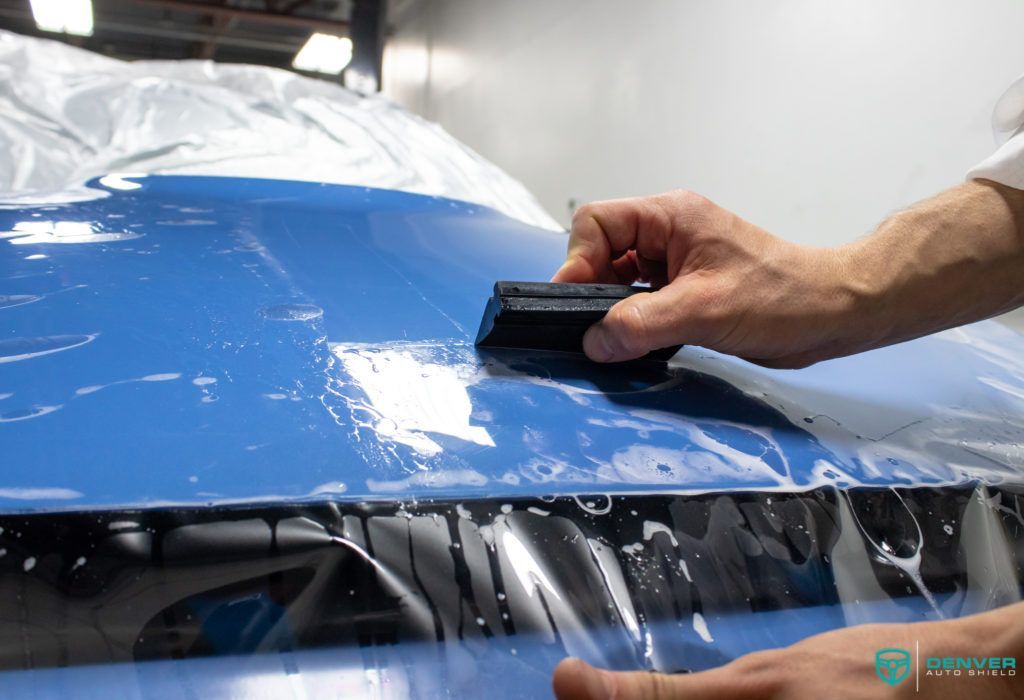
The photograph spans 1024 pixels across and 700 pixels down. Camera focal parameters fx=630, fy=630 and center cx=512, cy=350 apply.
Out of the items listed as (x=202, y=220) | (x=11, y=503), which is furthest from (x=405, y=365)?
(x=202, y=220)

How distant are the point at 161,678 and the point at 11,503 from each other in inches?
5.1

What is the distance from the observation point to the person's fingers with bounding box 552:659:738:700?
30 cm

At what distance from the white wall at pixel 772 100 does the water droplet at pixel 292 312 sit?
4.69ft

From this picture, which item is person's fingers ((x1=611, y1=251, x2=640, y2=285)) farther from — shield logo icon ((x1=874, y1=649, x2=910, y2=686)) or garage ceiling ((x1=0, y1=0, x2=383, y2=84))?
garage ceiling ((x1=0, y1=0, x2=383, y2=84))

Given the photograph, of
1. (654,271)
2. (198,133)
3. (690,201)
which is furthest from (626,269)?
(198,133)

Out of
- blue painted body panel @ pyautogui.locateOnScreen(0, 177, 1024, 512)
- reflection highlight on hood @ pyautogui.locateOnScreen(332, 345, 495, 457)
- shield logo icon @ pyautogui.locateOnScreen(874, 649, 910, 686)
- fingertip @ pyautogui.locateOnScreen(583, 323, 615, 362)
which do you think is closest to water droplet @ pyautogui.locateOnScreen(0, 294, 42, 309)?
blue painted body panel @ pyautogui.locateOnScreen(0, 177, 1024, 512)

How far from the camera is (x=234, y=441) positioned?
0.43 meters

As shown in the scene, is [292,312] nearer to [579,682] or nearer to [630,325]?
[630,325]

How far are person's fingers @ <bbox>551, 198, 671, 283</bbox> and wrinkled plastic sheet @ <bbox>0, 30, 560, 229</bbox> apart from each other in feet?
2.67

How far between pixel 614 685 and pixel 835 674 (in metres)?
0.12

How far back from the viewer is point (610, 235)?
0.69m

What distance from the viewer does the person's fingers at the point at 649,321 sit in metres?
0.57

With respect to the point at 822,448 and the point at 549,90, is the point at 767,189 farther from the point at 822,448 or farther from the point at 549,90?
the point at 549,90

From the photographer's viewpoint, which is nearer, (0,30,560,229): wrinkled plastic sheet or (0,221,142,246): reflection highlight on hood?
(0,221,142,246): reflection highlight on hood
